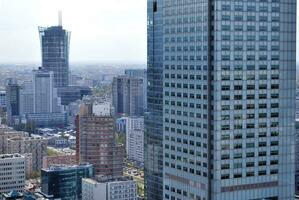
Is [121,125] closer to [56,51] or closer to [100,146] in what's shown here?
[100,146]

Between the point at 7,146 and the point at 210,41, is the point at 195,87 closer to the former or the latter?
the point at 210,41

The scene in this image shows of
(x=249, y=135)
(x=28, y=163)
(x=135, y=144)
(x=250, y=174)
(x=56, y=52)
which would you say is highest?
(x=56, y=52)

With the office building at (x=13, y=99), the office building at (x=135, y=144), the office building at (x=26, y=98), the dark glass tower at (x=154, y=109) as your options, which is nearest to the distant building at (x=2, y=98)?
the office building at (x=26, y=98)

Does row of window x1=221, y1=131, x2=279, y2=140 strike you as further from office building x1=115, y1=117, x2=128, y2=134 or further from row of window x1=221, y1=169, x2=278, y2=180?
office building x1=115, y1=117, x2=128, y2=134

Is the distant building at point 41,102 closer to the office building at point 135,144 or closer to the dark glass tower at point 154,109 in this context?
the office building at point 135,144

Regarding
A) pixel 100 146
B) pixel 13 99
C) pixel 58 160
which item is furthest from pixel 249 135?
pixel 13 99

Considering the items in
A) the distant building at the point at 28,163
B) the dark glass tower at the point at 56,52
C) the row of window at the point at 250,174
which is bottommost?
the distant building at the point at 28,163

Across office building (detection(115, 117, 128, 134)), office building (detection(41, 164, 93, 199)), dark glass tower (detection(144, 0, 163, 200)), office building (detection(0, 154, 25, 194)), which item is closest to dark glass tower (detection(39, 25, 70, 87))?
office building (detection(115, 117, 128, 134))

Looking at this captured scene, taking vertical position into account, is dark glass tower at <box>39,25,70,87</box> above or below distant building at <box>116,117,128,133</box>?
above
